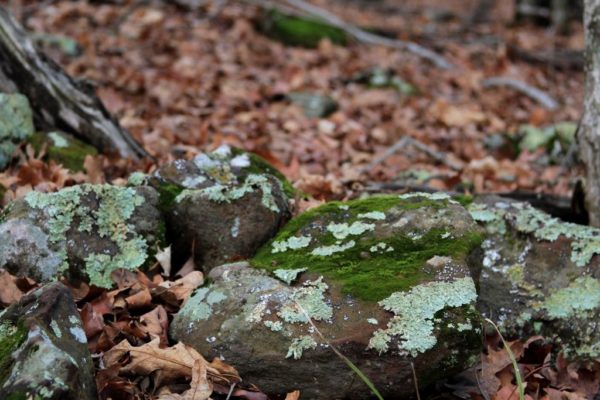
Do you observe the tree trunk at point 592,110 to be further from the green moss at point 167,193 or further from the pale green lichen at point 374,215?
the green moss at point 167,193

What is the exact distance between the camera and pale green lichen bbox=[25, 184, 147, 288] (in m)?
3.28

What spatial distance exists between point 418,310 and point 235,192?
4.00 feet

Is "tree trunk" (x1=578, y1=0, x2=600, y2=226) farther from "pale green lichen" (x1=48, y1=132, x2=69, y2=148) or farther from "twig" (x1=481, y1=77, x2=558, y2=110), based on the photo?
"twig" (x1=481, y1=77, x2=558, y2=110)

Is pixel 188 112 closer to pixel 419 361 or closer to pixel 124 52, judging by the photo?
pixel 124 52

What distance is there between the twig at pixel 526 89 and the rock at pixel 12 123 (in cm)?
770

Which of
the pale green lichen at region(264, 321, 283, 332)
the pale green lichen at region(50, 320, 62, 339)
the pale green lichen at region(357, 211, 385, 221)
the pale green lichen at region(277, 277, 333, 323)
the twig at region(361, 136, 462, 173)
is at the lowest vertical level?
the twig at region(361, 136, 462, 173)

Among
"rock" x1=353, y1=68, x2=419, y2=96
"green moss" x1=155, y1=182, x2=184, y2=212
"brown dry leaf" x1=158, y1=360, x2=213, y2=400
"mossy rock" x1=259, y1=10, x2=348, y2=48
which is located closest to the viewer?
"brown dry leaf" x1=158, y1=360, x2=213, y2=400

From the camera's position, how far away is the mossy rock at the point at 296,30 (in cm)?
1095

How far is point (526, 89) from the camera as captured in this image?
10.3 meters

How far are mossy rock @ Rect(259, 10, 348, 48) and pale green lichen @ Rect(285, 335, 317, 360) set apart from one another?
8.76 meters

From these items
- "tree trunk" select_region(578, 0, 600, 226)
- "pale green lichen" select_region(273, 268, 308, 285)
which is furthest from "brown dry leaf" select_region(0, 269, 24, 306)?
"tree trunk" select_region(578, 0, 600, 226)

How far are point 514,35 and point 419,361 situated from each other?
13.2 metres

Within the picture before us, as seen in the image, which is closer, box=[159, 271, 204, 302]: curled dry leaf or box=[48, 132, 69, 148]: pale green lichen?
box=[159, 271, 204, 302]: curled dry leaf

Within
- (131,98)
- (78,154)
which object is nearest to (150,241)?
(78,154)
